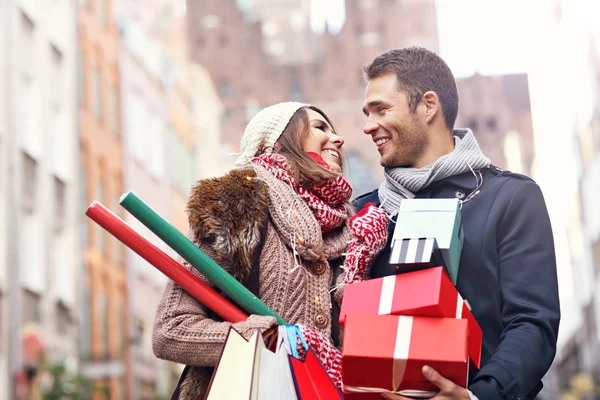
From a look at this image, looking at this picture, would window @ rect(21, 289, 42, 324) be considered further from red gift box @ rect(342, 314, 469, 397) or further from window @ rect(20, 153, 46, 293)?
red gift box @ rect(342, 314, 469, 397)

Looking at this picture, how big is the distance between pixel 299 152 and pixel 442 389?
123 cm

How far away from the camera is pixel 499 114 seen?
51375mm

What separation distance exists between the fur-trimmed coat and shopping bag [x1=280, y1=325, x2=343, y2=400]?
14.3 inches

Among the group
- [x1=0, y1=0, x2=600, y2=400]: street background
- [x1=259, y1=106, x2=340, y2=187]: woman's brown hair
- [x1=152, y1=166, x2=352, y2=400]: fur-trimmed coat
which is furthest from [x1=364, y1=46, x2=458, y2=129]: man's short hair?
[x1=0, y1=0, x2=600, y2=400]: street background

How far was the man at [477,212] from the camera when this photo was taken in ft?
10.1

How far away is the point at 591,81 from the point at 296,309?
37.5 meters

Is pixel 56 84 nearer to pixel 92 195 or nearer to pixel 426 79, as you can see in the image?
pixel 92 195

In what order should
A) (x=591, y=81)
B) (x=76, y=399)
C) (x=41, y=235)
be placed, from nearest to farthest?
1. (x=76, y=399)
2. (x=41, y=235)
3. (x=591, y=81)

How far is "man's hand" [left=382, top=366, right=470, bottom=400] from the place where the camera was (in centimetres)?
271

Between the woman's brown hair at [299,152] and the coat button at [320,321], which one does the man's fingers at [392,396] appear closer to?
the coat button at [320,321]

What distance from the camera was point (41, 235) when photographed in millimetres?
22172

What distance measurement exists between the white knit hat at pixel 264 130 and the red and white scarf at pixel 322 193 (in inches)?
3.3

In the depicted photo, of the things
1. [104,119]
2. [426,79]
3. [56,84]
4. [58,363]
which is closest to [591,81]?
[104,119]

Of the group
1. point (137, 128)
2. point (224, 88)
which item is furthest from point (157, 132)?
point (224, 88)
